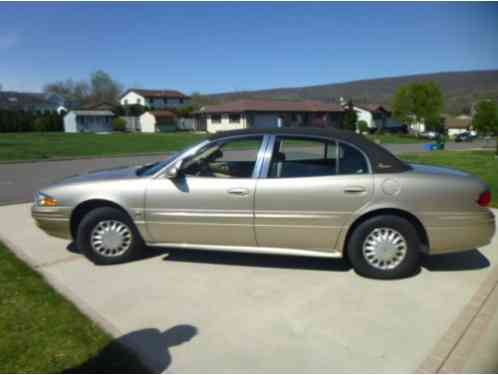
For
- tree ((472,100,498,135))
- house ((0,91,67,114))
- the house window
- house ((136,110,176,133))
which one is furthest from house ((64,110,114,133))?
tree ((472,100,498,135))

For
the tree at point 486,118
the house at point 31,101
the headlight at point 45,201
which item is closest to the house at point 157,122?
the house at point 31,101

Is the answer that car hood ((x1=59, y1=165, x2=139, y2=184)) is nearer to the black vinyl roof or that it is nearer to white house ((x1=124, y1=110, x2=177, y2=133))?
the black vinyl roof

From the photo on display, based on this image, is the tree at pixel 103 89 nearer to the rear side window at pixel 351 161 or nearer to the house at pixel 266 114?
the house at pixel 266 114

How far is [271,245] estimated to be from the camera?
13.6ft

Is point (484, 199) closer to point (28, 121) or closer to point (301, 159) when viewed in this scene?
point (301, 159)

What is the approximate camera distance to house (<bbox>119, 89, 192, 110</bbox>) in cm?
8512

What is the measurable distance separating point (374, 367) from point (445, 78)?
4460 inches

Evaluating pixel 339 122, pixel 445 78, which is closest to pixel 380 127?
pixel 339 122

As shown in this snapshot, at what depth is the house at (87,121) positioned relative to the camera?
5956 centimetres

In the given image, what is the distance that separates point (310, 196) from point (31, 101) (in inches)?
3659

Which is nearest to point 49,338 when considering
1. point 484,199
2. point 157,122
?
point 484,199

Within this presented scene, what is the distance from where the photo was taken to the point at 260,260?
4633 millimetres

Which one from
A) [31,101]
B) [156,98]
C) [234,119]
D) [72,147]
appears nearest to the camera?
[72,147]

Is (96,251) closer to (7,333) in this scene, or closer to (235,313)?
(7,333)
